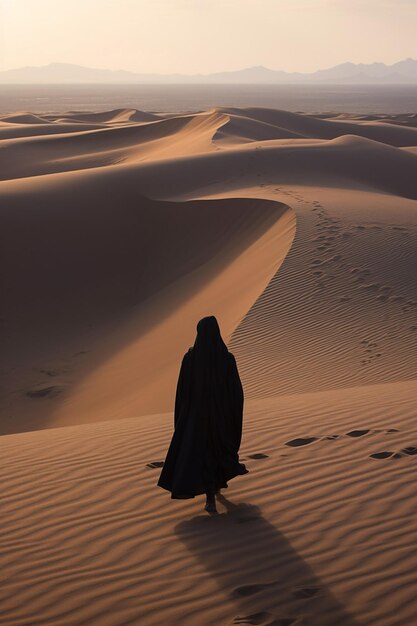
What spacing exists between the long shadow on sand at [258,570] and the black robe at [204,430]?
28cm

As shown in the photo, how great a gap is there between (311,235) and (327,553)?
11149 millimetres

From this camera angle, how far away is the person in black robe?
5.58 metres

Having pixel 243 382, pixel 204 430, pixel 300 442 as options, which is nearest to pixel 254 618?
pixel 204 430

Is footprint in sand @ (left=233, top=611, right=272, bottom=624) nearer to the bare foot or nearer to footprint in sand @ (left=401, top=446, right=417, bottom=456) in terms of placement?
the bare foot

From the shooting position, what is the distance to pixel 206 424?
567cm

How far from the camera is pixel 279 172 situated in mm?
23984

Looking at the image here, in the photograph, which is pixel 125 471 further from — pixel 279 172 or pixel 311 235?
pixel 279 172

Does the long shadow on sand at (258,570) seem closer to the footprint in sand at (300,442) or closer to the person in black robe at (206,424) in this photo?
the person in black robe at (206,424)

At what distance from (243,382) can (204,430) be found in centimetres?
460

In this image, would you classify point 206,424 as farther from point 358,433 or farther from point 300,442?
point 358,433

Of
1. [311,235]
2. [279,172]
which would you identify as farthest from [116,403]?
[279,172]

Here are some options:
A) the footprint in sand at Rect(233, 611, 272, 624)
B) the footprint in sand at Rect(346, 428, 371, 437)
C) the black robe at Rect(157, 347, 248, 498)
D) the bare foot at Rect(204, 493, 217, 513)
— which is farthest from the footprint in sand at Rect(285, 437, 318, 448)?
the footprint in sand at Rect(233, 611, 272, 624)

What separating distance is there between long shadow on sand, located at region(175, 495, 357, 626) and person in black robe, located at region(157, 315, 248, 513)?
→ 0.28 m

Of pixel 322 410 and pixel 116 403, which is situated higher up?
pixel 322 410
